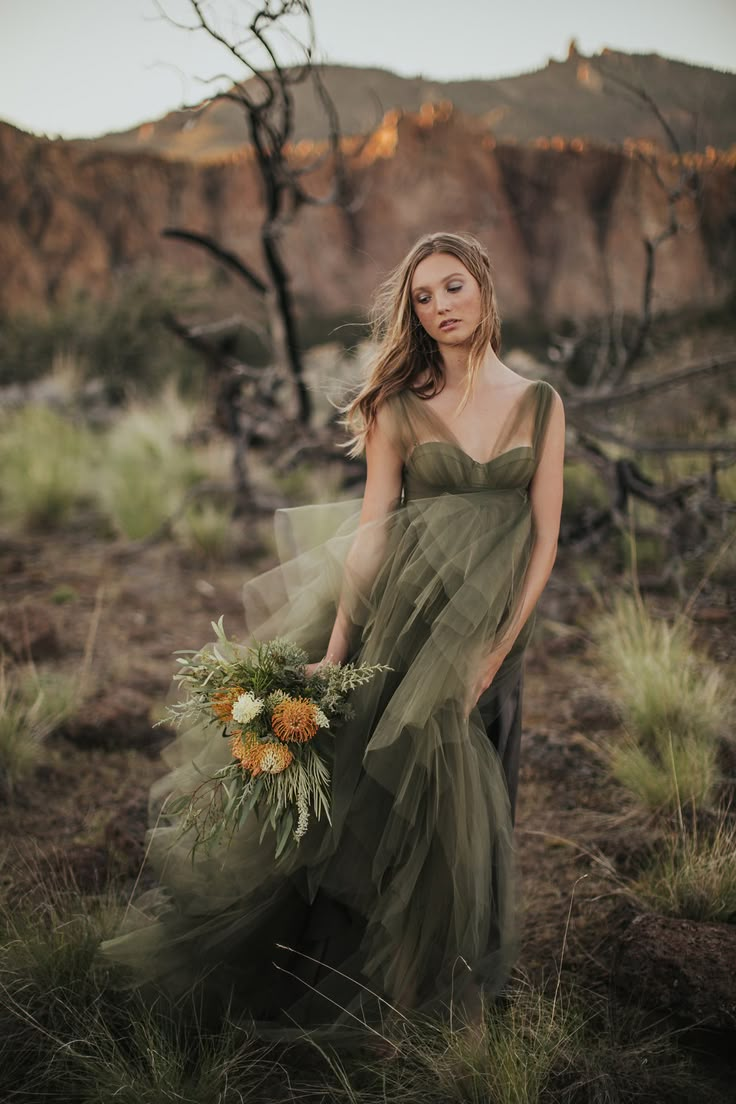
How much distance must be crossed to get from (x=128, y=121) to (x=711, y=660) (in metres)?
5.33

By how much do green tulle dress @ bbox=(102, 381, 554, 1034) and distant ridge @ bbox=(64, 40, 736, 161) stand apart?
12.4 ft

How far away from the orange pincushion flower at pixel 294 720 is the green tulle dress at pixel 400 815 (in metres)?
0.15

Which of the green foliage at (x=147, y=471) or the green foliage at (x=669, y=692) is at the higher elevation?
the green foliage at (x=147, y=471)

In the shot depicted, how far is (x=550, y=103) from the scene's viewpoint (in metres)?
6.92

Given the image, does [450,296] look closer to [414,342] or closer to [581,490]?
[414,342]

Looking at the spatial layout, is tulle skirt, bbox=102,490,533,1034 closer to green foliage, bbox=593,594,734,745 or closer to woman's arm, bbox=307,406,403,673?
woman's arm, bbox=307,406,403,673

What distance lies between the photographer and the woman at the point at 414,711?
1768mm

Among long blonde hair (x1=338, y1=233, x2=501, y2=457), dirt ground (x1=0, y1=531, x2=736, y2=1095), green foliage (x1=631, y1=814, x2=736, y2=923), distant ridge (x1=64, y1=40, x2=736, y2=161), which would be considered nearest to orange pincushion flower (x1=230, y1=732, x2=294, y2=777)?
long blonde hair (x1=338, y1=233, x2=501, y2=457)

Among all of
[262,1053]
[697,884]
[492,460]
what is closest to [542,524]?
[492,460]

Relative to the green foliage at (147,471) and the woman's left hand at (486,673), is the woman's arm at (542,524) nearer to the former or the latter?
the woman's left hand at (486,673)

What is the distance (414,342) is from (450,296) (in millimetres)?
176

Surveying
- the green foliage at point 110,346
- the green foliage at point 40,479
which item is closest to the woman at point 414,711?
the green foliage at point 40,479

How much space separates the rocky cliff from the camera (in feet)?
65.9

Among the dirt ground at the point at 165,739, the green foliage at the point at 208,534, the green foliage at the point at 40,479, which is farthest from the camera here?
the green foliage at the point at 40,479
